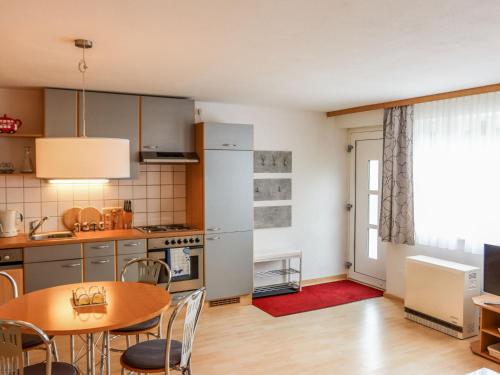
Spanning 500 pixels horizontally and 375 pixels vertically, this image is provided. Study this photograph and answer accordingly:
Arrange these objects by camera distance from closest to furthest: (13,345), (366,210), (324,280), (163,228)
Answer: (13,345)
(163,228)
(366,210)
(324,280)

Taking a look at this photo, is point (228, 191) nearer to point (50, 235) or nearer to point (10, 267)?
point (50, 235)

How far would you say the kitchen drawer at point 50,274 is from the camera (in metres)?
3.94

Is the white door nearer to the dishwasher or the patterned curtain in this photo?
the patterned curtain

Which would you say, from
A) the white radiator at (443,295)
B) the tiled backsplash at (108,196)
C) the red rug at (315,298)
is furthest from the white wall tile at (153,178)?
the white radiator at (443,295)

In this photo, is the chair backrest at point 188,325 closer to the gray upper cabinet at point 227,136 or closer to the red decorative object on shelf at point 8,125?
the gray upper cabinet at point 227,136

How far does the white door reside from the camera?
5684mm

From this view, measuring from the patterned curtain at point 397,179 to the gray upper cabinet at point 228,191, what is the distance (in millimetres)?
1633

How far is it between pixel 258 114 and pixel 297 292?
7.67 ft

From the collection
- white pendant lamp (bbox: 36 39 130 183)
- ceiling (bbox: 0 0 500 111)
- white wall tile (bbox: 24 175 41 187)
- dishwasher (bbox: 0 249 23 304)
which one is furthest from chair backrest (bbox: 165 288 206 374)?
white wall tile (bbox: 24 175 41 187)

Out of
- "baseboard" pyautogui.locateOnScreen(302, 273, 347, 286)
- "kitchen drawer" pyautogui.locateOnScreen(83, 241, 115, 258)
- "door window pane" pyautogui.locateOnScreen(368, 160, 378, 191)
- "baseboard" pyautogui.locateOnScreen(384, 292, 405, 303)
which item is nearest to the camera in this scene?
"kitchen drawer" pyautogui.locateOnScreen(83, 241, 115, 258)

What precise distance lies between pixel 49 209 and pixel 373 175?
3.98 meters

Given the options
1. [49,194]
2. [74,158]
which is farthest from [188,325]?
[49,194]

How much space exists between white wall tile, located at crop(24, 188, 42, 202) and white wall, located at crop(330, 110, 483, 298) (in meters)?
3.89

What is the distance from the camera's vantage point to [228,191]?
4875 millimetres
